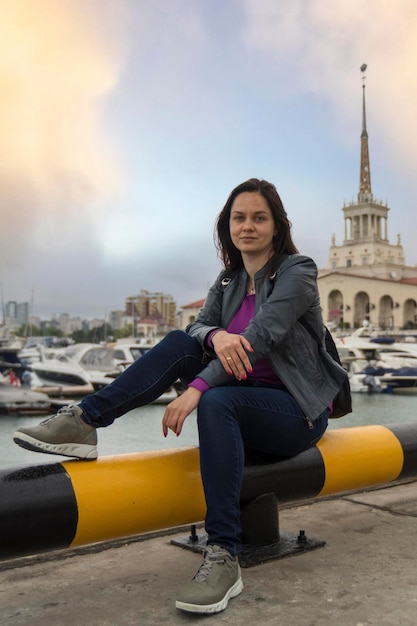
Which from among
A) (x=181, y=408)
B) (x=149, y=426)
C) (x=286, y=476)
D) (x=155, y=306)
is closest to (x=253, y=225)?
(x=181, y=408)

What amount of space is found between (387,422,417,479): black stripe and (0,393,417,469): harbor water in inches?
274

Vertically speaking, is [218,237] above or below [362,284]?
below

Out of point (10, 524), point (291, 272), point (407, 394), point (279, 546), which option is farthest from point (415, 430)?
point (407, 394)

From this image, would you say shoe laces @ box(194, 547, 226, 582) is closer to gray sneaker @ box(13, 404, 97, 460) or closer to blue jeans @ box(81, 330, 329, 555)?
blue jeans @ box(81, 330, 329, 555)

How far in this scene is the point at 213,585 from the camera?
163cm

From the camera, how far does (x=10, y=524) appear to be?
1.57 m

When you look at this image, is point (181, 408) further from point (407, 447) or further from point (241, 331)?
point (407, 447)

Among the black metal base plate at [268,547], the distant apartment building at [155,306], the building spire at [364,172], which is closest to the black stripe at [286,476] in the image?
the black metal base plate at [268,547]

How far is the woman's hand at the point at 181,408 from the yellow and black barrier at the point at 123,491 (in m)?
0.14

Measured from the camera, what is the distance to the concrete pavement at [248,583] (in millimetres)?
1614

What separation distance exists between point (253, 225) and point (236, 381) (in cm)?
48

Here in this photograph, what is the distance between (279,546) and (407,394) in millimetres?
22616

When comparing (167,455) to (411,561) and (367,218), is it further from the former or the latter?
(367,218)

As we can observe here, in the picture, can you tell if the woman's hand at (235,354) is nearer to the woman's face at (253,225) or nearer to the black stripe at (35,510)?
the woman's face at (253,225)
